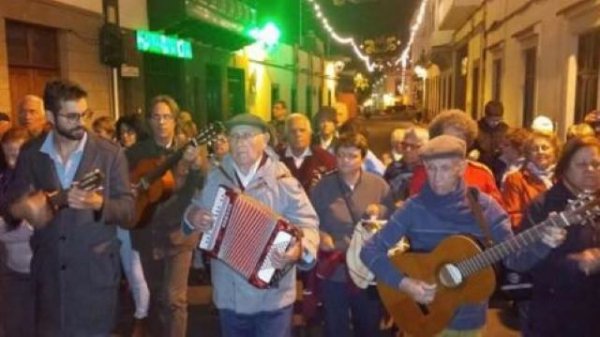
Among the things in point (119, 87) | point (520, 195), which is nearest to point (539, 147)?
point (520, 195)

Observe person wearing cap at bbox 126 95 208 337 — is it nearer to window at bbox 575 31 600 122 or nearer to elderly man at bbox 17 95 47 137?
elderly man at bbox 17 95 47 137

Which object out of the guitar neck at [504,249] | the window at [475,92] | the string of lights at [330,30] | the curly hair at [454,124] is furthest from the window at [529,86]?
the string of lights at [330,30]

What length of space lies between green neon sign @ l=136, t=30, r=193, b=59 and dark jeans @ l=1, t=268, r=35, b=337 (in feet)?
22.6

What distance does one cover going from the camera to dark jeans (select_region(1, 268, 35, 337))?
4.52 m

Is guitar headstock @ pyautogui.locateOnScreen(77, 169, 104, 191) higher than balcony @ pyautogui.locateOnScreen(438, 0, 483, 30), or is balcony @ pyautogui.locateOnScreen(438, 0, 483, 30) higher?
balcony @ pyautogui.locateOnScreen(438, 0, 483, 30)

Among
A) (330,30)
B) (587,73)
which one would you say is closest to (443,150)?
(587,73)

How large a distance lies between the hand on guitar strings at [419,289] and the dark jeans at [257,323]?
30.9 inches

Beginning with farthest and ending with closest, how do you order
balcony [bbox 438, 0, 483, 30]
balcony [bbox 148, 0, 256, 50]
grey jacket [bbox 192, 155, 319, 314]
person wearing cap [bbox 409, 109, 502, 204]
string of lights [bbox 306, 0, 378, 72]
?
string of lights [bbox 306, 0, 378, 72] → balcony [bbox 438, 0, 483, 30] → balcony [bbox 148, 0, 256, 50] → person wearing cap [bbox 409, 109, 502, 204] → grey jacket [bbox 192, 155, 319, 314]

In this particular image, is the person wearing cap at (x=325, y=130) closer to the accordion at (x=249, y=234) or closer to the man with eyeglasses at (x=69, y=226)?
the accordion at (x=249, y=234)

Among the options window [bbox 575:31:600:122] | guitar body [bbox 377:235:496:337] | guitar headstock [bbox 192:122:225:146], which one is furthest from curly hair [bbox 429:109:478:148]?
window [bbox 575:31:600:122]

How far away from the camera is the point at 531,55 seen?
11961mm

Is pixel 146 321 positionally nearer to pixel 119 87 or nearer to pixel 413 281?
pixel 413 281

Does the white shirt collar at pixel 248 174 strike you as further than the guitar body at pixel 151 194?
No

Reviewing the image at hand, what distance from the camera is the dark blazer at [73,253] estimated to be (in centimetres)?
365
